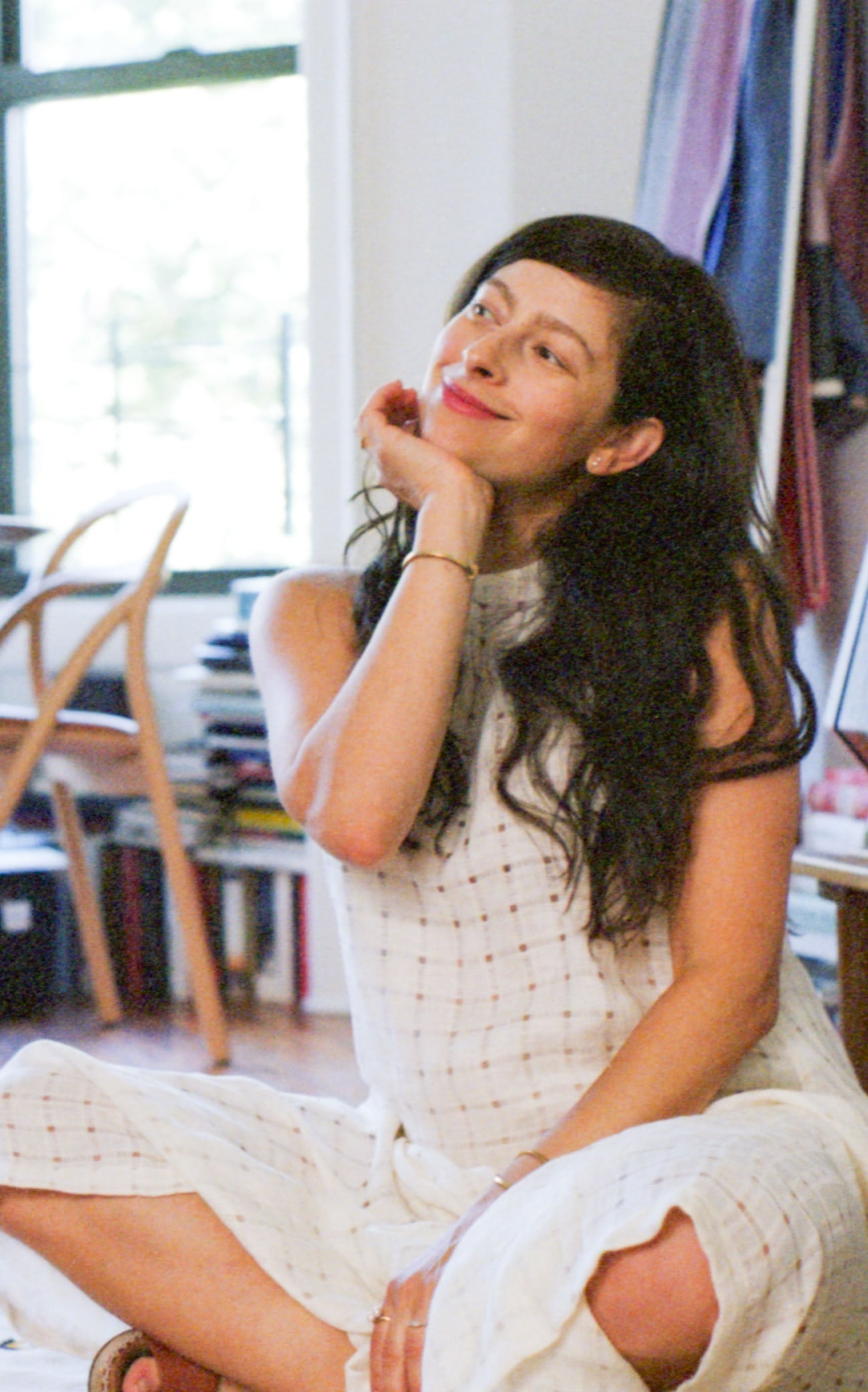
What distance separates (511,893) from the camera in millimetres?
1139

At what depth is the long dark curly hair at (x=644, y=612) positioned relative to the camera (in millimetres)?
1126

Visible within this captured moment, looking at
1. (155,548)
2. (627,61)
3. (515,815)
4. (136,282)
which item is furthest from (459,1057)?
(136,282)

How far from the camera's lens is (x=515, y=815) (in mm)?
1143

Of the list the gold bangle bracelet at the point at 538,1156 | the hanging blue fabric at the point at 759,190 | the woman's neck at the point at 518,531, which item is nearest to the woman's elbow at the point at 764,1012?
the gold bangle bracelet at the point at 538,1156

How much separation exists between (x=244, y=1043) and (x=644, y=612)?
1602 millimetres

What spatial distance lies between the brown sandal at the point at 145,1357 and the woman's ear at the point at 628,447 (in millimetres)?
773

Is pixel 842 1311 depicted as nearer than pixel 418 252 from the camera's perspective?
Yes

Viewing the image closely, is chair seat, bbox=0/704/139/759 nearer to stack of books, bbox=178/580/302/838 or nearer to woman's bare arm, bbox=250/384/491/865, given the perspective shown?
stack of books, bbox=178/580/302/838

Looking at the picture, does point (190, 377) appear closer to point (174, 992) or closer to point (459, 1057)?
point (174, 992)

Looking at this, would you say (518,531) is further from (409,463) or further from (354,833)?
(354,833)

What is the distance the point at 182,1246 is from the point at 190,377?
9.00ft

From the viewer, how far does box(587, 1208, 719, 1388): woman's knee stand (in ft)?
2.72

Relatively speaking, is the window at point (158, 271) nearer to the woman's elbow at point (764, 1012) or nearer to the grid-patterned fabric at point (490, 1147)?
the grid-patterned fabric at point (490, 1147)

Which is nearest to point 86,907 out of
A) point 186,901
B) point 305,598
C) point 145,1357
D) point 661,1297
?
point 186,901
